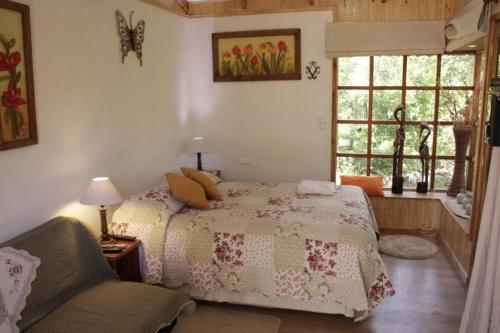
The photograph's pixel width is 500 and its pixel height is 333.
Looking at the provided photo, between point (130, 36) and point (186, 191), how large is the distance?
4.75ft

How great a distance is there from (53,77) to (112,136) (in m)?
0.79

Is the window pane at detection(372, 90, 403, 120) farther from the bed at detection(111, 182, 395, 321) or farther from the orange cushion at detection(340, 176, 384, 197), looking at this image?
the bed at detection(111, 182, 395, 321)

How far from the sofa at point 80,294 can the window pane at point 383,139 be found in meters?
3.07

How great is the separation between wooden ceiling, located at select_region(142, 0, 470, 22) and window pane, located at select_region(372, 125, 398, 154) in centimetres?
117

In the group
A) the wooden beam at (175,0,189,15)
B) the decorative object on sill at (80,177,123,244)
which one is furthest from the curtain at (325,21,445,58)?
the decorative object on sill at (80,177,123,244)

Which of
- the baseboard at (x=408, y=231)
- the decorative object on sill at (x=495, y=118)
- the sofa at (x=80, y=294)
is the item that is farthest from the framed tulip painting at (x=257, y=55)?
the sofa at (x=80, y=294)

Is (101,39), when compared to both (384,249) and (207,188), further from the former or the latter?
(384,249)

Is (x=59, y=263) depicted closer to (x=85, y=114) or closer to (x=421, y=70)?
(x=85, y=114)

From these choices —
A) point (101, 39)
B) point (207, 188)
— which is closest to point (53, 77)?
point (101, 39)

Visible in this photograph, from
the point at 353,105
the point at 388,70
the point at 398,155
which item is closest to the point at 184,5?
the point at 353,105

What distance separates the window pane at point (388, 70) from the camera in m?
4.84

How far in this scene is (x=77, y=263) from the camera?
2.68m

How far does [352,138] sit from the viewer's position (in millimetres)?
5059

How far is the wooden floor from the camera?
297cm
